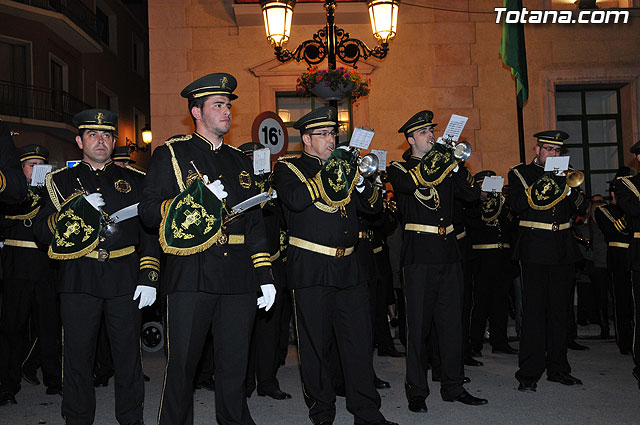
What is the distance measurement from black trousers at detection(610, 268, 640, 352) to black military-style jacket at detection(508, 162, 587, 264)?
2229mm

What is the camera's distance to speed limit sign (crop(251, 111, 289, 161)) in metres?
8.80

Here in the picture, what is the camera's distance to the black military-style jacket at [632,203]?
7136 millimetres

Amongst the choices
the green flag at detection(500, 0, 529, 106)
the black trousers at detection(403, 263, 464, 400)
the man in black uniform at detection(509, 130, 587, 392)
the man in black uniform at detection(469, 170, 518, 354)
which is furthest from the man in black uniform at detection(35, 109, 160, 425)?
the green flag at detection(500, 0, 529, 106)

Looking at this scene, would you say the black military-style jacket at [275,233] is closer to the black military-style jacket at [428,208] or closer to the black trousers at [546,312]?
the black military-style jacket at [428,208]

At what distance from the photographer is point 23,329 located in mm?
7504

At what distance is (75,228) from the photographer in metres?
5.38

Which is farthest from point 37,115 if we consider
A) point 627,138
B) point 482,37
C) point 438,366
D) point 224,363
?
point 224,363

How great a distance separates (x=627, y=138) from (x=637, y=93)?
2.73ft

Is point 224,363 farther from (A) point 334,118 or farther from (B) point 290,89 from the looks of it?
(B) point 290,89

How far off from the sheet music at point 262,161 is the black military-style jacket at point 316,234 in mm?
604

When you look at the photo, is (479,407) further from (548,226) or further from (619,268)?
(619,268)

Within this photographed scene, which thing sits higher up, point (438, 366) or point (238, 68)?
point (238, 68)

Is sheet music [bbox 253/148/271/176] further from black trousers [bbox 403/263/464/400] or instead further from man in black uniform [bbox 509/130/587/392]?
man in black uniform [bbox 509/130/587/392]

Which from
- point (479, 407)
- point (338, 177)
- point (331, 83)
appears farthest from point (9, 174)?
point (331, 83)
